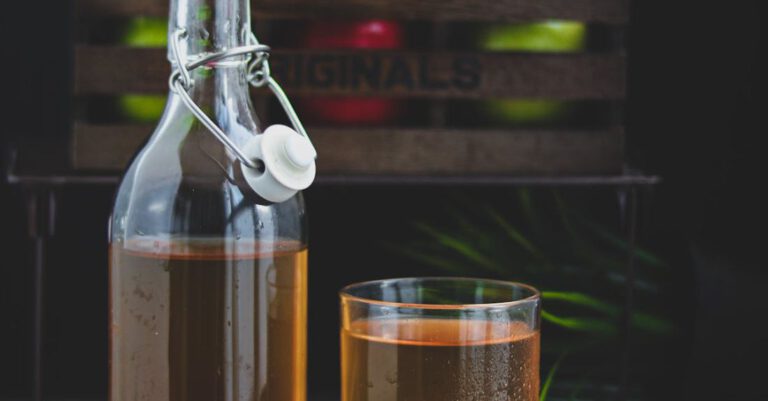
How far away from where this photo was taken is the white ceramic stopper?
0.55 metres

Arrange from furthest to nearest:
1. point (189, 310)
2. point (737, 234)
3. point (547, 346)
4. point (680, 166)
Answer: point (680, 166) < point (737, 234) < point (547, 346) < point (189, 310)

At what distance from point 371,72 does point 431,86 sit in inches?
3.0

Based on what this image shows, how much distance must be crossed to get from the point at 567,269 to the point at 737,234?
0.30 meters

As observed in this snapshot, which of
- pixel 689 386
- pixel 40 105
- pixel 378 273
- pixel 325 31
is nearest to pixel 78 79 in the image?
pixel 325 31

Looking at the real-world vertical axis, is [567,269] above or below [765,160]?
below

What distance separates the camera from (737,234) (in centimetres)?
134

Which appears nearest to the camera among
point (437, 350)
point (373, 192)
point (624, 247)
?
point (437, 350)

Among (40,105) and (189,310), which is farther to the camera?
(40,105)

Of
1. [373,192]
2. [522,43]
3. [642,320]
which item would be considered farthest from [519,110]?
[373,192]

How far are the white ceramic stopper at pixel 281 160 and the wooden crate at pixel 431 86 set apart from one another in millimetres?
589

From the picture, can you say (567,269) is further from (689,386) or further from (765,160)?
(765,160)

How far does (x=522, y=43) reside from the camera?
3.95 feet

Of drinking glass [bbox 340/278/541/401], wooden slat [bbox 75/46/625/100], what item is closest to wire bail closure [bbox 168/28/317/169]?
drinking glass [bbox 340/278/541/401]

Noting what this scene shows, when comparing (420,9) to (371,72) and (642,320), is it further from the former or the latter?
(642,320)
